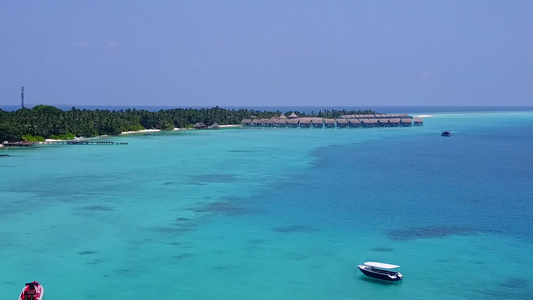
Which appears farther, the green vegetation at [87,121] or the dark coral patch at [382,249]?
the green vegetation at [87,121]

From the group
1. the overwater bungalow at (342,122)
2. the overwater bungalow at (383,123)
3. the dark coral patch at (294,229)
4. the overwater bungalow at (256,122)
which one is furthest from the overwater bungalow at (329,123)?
the dark coral patch at (294,229)

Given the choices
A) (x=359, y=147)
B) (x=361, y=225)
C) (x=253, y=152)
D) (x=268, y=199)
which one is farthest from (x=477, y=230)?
(x=359, y=147)

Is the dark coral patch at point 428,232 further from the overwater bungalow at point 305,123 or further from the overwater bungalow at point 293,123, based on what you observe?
the overwater bungalow at point 293,123

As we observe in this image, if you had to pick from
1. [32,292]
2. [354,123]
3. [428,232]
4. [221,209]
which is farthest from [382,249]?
[354,123]

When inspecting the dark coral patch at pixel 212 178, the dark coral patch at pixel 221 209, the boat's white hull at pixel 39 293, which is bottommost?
the boat's white hull at pixel 39 293

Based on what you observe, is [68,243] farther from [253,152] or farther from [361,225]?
[253,152]

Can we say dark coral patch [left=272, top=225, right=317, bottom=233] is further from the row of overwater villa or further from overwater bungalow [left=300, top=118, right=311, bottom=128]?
overwater bungalow [left=300, top=118, right=311, bottom=128]
